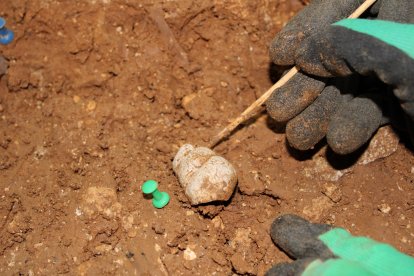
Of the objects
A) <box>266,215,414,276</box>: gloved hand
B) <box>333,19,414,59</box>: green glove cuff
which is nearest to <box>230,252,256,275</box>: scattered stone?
<box>266,215,414,276</box>: gloved hand

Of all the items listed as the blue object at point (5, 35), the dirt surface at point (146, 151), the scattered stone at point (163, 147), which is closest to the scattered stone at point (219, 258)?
the dirt surface at point (146, 151)

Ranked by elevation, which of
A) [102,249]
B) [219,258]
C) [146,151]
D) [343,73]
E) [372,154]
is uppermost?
[343,73]

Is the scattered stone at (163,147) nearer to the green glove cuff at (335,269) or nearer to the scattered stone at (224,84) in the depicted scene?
the scattered stone at (224,84)

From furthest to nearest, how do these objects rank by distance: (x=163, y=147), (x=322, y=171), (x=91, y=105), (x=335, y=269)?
(x=91, y=105)
(x=163, y=147)
(x=322, y=171)
(x=335, y=269)

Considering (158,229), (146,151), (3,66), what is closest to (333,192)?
(158,229)

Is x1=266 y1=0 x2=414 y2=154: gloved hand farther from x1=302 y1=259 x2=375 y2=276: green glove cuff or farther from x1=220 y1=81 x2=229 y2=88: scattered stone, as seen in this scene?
x1=302 y1=259 x2=375 y2=276: green glove cuff

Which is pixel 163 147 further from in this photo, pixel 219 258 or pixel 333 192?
pixel 333 192
